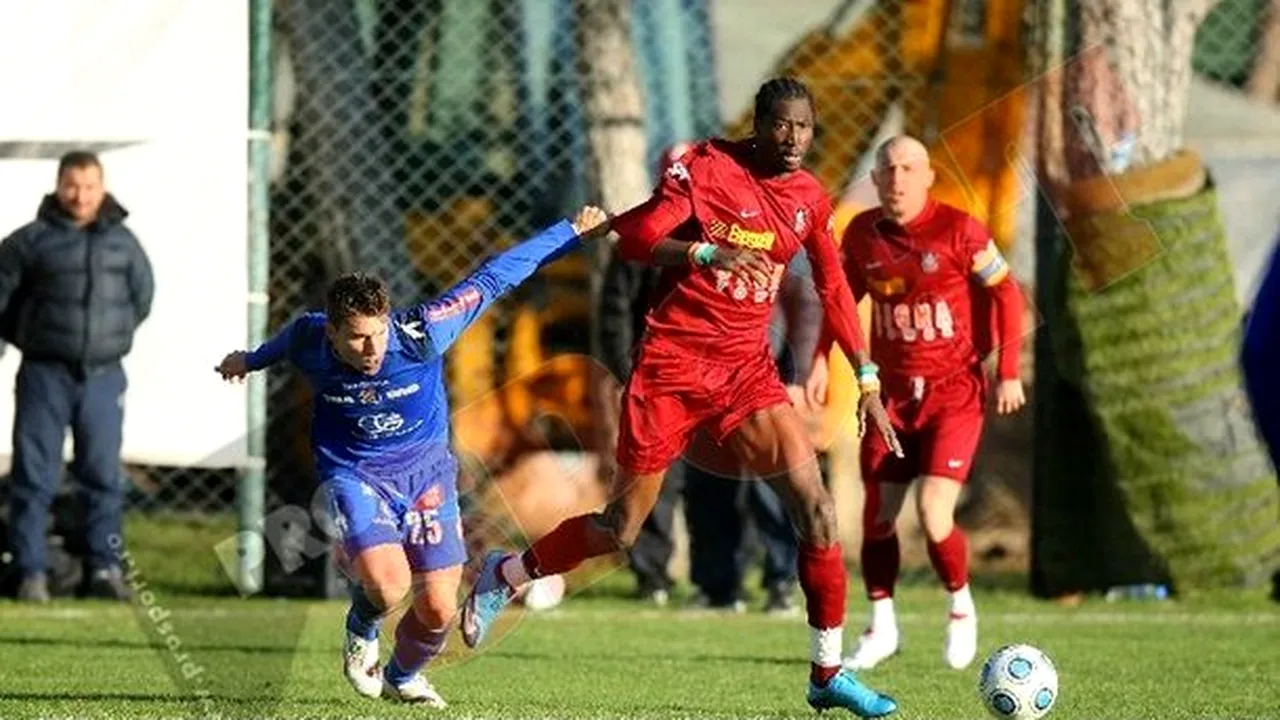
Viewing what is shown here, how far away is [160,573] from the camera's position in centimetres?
1694

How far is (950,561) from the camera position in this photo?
1275 cm

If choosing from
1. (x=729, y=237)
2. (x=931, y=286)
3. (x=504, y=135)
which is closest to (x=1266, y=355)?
(x=729, y=237)

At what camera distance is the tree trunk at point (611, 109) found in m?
18.3

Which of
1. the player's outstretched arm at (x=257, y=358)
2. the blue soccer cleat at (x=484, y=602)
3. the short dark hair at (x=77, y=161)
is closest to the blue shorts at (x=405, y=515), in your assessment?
the blue soccer cleat at (x=484, y=602)

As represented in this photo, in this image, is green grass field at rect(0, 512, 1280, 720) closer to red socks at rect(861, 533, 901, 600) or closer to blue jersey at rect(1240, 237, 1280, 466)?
red socks at rect(861, 533, 901, 600)

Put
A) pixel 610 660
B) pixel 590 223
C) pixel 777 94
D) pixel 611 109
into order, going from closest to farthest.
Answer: pixel 590 223 < pixel 777 94 < pixel 610 660 < pixel 611 109

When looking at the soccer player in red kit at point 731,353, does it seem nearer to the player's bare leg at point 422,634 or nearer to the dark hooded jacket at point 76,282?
the player's bare leg at point 422,634

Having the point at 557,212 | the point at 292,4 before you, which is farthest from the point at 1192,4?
the point at 292,4

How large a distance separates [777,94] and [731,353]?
0.96 meters

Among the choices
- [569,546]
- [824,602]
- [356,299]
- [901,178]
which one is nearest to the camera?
[356,299]

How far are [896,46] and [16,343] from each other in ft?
20.9

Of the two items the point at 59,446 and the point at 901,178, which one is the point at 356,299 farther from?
the point at 59,446

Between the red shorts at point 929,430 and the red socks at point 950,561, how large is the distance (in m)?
0.28

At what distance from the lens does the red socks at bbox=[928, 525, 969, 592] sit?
12.7 m
